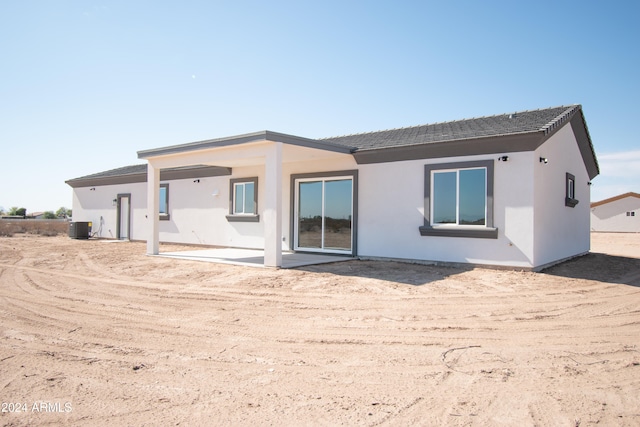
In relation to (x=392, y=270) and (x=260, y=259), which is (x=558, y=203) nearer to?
(x=392, y=270)

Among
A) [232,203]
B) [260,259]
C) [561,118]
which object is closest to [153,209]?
[232,203]

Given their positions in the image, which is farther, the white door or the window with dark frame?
the white door

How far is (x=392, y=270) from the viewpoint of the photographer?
9.20 meters

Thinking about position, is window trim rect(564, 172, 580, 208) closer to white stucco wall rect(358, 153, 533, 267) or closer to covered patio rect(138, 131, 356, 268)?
white stucco wall rect(358, 153, 533, 267)

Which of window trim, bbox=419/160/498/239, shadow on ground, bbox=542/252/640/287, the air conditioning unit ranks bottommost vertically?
shadow on ground, bbox=542/252/640/287

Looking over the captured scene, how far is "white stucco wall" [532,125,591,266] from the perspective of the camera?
29.9ft

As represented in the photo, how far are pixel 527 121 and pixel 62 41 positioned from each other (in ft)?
37.6

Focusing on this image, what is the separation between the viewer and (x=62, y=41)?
32.2 feet

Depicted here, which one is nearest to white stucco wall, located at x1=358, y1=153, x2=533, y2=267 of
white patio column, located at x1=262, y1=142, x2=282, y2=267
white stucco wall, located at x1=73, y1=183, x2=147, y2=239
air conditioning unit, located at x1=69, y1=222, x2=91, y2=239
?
white patio column, located at x1=262, y1=142, x2=282, y2=267

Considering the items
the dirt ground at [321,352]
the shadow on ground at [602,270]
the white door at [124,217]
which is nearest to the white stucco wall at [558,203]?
the shadow on ground at [602,270]

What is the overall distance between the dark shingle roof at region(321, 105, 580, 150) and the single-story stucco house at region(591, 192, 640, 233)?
1147 inches

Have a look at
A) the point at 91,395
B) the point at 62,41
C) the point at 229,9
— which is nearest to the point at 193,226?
the point at 62,41

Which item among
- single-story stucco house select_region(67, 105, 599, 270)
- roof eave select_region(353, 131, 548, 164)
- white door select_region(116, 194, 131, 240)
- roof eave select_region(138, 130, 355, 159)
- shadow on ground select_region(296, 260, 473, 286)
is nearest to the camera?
shadow on ground select_region(296, 260, 473, 286)

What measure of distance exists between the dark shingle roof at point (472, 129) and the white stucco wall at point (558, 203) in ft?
1.78
